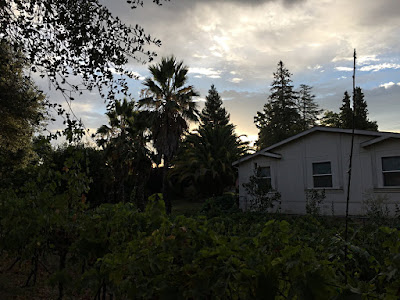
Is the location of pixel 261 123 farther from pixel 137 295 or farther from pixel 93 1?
pixel 137 295

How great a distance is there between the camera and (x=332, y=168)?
15586mm

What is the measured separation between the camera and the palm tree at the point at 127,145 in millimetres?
21797

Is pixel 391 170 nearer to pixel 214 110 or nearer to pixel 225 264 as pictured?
pixel 225 264

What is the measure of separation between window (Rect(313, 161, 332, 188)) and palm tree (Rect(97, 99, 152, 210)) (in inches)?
463

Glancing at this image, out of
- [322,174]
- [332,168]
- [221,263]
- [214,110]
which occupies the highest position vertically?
[214,110]

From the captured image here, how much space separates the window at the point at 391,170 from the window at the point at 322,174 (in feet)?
8.04

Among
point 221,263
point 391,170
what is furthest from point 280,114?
point 221,263

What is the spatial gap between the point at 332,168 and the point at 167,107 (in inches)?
478

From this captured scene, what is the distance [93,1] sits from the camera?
5434mm

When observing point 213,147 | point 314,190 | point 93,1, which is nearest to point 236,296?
point 93,1

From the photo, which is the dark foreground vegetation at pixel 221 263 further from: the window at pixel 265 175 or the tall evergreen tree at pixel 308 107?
the tall evergreen tree at pixel 308 107

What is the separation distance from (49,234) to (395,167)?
48.4 feet

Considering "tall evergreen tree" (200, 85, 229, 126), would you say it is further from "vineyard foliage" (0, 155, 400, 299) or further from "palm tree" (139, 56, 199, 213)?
"vineyard foliage" (0, 155, 400, 299)

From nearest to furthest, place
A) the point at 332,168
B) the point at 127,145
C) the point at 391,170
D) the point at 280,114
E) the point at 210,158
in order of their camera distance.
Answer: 1. the point at 391,170
2. the point at 332,168
3. the point at 127,145
4. the point at 210,158
5. the point at 280,114
